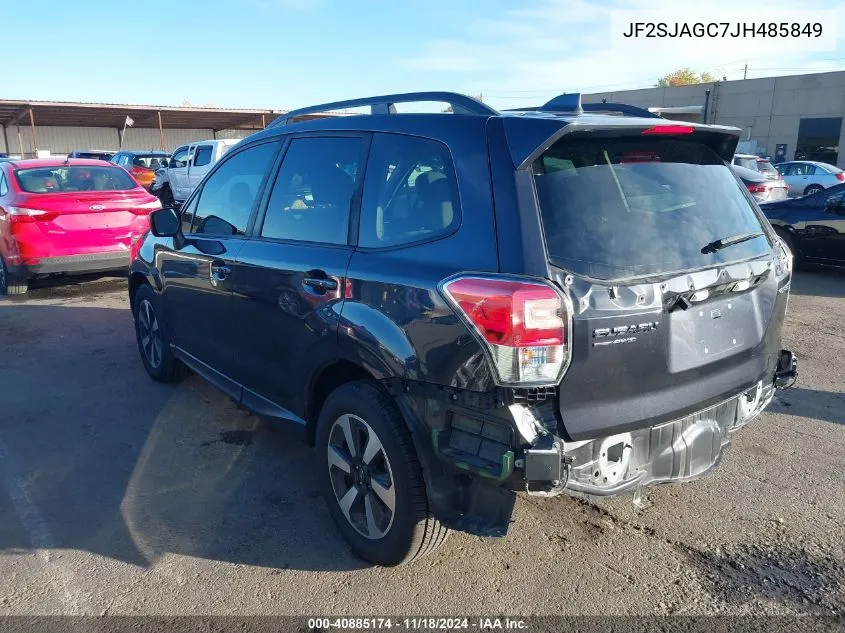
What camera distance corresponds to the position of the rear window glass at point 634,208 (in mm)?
2434

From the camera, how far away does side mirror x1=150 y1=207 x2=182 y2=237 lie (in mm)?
4488

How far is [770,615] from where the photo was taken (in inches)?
103

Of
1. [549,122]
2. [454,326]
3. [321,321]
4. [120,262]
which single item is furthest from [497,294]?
[120,262]

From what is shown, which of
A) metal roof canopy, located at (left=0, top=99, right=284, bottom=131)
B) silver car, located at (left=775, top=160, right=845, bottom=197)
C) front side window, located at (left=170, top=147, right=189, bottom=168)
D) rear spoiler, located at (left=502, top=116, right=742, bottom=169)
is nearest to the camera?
rear spoiler, located at (left=502, top=116, right=742, bottom=169)

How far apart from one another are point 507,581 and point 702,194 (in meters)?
1.89

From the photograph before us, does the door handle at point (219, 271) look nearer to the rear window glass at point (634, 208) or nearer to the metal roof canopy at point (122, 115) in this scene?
the rear window glass at point (634, 208)

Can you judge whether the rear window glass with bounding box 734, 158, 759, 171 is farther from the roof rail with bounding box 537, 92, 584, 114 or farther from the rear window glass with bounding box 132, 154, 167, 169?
the rear window glass with bounding box 132, 154, 167, 169

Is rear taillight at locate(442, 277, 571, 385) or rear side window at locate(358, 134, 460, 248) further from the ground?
rear side window at locate(358, 134, 460, 248)

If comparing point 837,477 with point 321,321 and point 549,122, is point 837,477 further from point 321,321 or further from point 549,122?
point 321,321

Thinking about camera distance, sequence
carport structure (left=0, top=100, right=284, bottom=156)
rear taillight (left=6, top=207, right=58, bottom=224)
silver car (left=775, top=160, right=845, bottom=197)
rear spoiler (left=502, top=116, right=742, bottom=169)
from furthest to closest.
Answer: carport structure (left=0, top=100, right=284, bottom=156), silver car (left=775, top=160, right=845, bottom=197), rear taillight (left=6, top=207, right=58, bottom=224), rear spoiler (left=502, top=116, right=742, bottom=169)

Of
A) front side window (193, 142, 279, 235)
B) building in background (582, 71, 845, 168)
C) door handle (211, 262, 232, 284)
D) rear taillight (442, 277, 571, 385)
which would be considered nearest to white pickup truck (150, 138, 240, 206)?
front side window (193, 142, 279, 235)

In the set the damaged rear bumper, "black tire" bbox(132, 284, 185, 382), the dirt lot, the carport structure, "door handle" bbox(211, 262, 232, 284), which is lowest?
the dirt lot

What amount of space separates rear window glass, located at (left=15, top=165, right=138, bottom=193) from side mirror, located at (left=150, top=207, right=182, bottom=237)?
16.7 feet

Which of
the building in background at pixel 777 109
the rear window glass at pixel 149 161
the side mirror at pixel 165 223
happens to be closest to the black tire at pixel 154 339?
the side mirror at pixel 165 223
